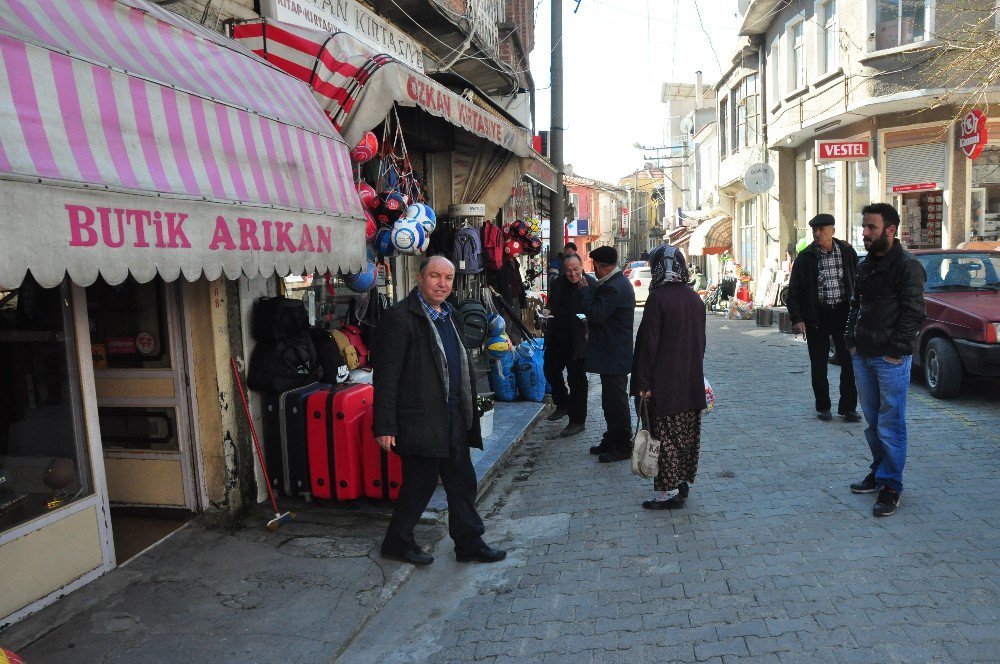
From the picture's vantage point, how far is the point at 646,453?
500cm

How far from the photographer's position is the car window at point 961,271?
8.77 metres

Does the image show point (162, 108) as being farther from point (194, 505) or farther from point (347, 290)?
point (347, 290)

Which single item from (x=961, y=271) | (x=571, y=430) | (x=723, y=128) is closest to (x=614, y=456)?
(x=571, y=430)

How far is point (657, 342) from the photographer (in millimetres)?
4977

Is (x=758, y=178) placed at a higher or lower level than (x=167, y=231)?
higher

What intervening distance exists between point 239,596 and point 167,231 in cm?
197

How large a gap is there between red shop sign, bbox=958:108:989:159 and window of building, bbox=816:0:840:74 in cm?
379

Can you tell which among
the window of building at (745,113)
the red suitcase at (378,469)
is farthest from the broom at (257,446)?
the window of building at (745,113)

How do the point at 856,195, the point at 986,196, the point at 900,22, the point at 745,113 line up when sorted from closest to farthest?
1. the point at 900,22
2. the point at 986,196
3. the point at 856,195
4. the point at 745,113

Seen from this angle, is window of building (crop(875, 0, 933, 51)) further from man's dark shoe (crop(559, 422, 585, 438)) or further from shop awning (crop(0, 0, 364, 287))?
shop awning (crop(0, 0, 364, 287))

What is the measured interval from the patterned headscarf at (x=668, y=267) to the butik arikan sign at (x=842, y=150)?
1396 cm

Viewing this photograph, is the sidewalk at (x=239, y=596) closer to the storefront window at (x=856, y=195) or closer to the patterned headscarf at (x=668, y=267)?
the patterned headscarf at (x=668, y=267)

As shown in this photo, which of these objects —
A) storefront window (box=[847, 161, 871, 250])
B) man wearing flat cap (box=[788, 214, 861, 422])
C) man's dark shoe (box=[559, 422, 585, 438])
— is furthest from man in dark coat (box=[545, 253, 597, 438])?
storefront window (box=[847, 161, 871, 250])

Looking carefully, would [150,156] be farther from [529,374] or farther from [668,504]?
[529,374]
